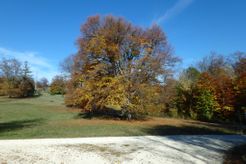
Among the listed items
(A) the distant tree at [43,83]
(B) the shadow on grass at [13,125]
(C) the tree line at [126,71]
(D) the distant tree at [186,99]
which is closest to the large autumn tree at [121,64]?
(C) the tree line at [126,71]

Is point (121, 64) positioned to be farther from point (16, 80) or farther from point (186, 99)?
point (16, 80)

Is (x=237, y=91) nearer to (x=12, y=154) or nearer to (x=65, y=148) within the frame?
(x=65, y=148)

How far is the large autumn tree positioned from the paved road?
368 inches

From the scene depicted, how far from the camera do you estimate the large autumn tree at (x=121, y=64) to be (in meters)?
21.0

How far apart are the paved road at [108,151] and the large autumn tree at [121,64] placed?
9.34 m

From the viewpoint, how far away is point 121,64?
22031mm

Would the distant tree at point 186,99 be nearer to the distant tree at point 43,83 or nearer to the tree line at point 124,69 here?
the tree line at point 124,69

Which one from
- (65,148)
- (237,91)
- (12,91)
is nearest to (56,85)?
(12,91)

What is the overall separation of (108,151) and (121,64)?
44.3 feet

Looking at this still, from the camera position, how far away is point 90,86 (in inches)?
842

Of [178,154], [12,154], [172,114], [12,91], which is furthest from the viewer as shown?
[12,91]

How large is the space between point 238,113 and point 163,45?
10.2 meters

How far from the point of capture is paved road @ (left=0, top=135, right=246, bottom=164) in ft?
26.1

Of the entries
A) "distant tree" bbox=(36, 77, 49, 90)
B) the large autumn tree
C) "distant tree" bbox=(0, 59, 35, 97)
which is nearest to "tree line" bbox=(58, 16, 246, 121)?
the large autumn tree
